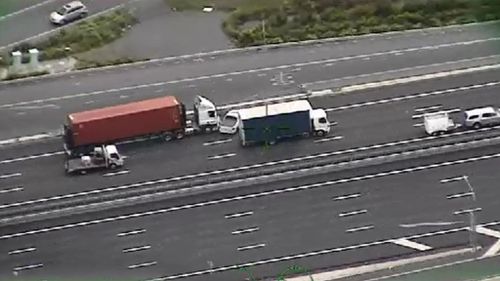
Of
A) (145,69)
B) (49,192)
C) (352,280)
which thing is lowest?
(352,280)

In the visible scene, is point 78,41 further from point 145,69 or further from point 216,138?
point 216,138

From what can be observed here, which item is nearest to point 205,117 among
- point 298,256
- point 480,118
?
point 298,256

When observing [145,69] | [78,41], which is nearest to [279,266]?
[145,69]

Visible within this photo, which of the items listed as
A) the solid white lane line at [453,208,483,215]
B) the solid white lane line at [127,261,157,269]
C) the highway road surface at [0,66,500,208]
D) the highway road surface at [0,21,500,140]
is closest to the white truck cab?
the highway road surface at [0,66,500,208]

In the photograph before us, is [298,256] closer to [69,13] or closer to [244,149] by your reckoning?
[244,149]

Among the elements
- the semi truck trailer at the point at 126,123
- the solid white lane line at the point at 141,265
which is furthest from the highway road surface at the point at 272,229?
the semi truck trailer at the point at 126,123

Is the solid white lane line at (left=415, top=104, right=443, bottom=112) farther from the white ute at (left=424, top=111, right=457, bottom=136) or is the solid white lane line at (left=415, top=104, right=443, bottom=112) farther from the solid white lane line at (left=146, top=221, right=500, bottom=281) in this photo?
the solid white lane line at (left=146, top=221, right=500, bottom=281)
